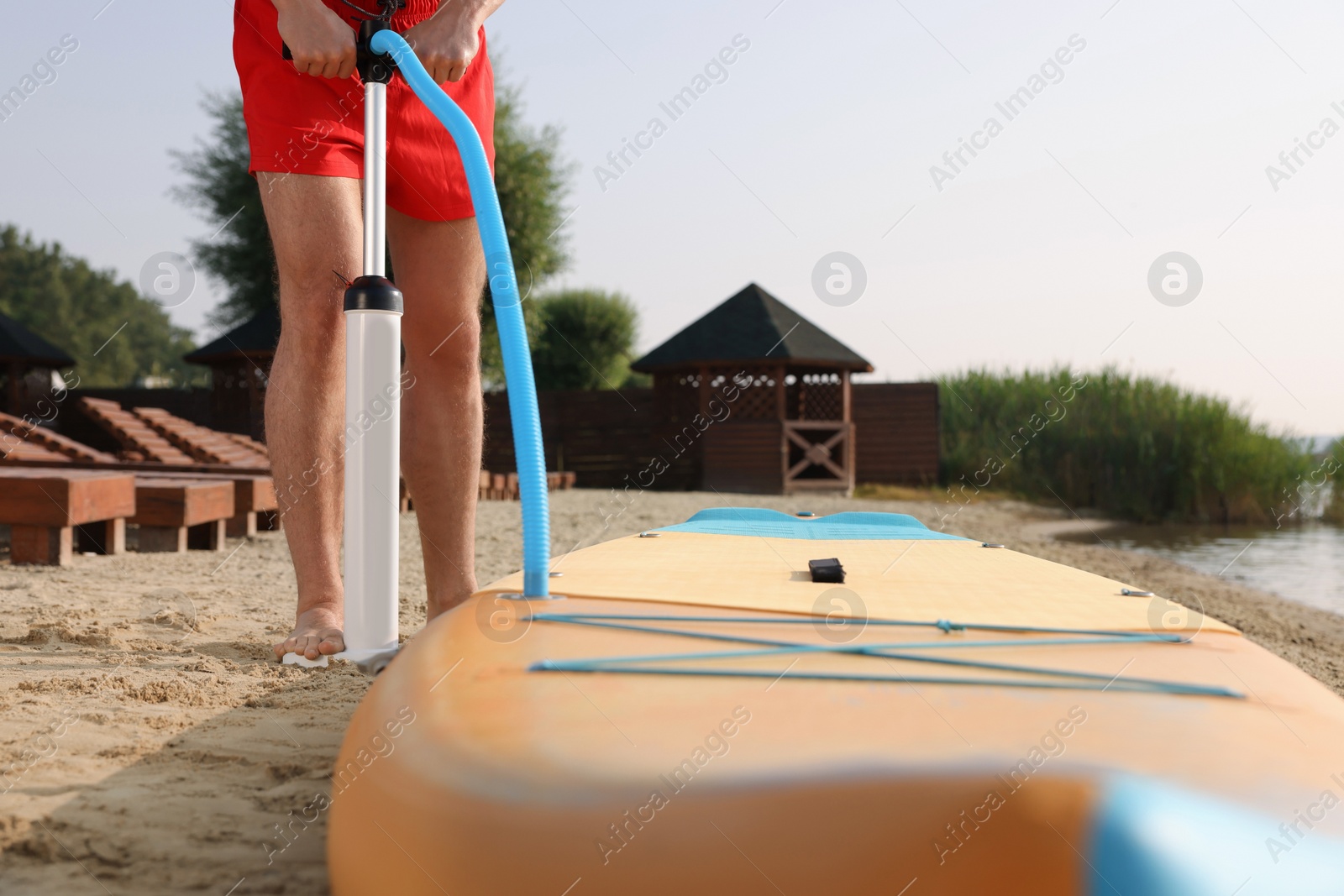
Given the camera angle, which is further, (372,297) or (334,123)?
(334,123)

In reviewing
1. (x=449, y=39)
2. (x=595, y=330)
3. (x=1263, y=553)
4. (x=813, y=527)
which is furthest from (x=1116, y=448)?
(x=595, y=330)

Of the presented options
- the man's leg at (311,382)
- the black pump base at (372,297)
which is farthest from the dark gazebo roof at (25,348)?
the black pump base at (372,297)

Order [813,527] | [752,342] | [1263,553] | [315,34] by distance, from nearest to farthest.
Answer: [315,34]
[813,527]
[1263,553]
[752,342]

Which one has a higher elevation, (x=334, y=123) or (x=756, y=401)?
(x=756, y=401)

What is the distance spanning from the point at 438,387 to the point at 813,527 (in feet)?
3.73

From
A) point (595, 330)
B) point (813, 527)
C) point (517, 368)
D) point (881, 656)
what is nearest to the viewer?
point (881, 656)

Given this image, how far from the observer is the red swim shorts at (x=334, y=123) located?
6.20 feet

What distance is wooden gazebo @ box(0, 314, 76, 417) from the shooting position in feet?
52.1

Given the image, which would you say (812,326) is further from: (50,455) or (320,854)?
(320,854)

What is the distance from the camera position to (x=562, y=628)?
49.0 inches

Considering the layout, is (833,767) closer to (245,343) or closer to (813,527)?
(813,527)

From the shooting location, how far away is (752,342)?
1477 centimetres

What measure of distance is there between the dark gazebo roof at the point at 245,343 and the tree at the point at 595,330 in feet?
36.6

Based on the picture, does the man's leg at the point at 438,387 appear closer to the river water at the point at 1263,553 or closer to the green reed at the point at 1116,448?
the river water at the point at 1263,553
